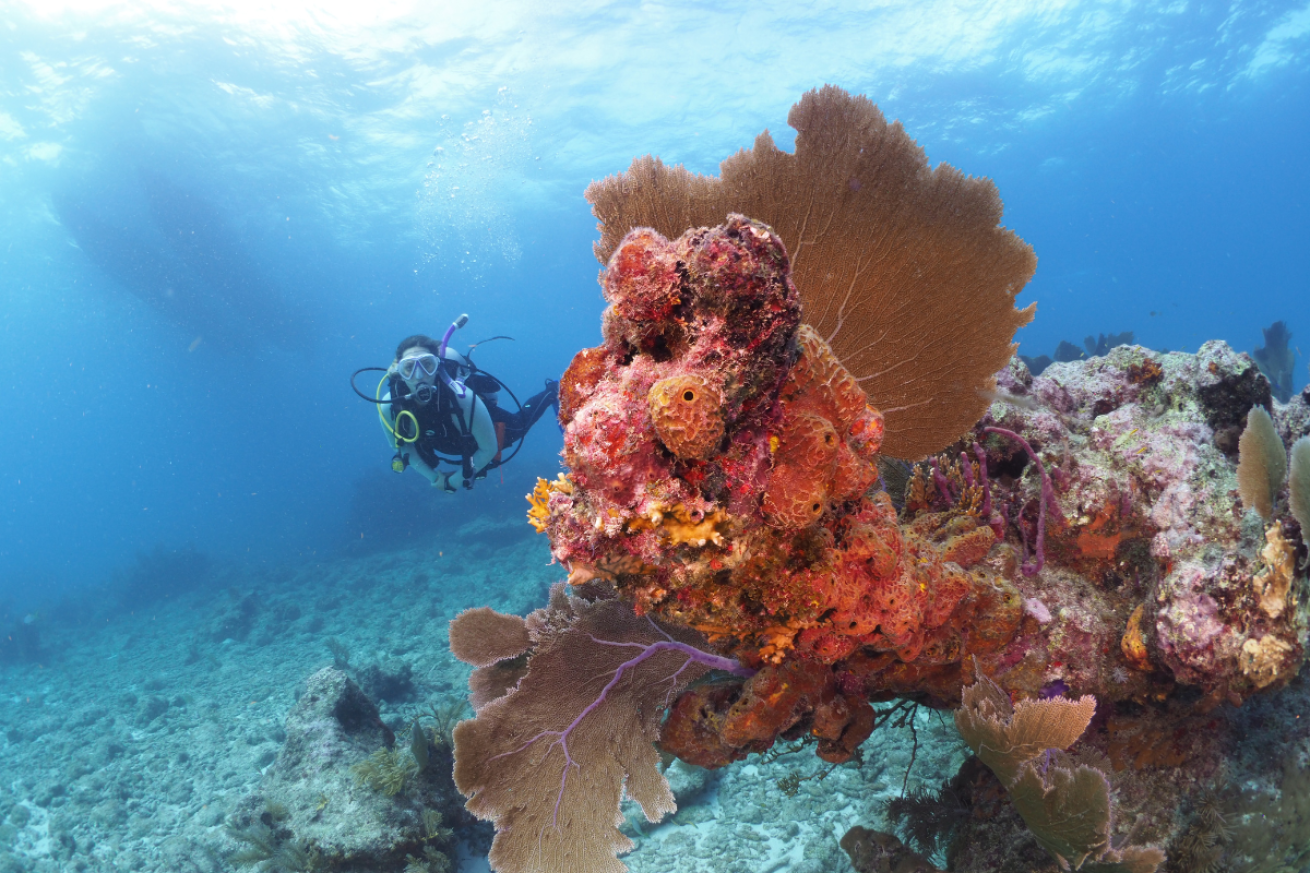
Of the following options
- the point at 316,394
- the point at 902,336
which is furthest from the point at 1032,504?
the point at 316,394

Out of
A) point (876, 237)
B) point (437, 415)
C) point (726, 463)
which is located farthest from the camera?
point (437, 415)

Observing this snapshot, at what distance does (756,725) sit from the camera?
8.79ft

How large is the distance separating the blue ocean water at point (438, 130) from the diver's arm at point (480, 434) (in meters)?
9.86

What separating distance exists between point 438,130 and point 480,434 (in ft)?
94.8

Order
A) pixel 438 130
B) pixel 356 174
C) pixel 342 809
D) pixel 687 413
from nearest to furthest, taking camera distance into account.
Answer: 1. pixel 687 413
2. pixel 342 809
3. pixel 438 130
4. pixel 356 174

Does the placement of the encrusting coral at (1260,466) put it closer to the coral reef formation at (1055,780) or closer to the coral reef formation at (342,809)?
the coral reef formation at (1055,780)

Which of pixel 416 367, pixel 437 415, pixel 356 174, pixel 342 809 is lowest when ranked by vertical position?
pixel 342 809

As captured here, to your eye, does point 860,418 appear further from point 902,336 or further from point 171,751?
point 171,751

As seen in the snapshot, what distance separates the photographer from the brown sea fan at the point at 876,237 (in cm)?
260

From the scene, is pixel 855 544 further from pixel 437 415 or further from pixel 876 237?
pixel 437 415

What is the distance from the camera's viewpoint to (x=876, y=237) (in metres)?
2.72

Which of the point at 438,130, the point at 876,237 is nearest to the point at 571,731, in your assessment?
the point at 876,237

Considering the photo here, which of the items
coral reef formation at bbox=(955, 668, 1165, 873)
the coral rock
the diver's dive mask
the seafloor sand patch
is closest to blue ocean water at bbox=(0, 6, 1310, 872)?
the seafloor sand patch

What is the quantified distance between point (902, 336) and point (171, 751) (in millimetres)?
14340
